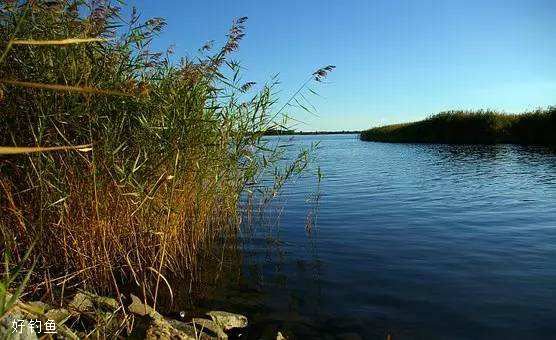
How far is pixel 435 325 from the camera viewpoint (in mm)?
5254

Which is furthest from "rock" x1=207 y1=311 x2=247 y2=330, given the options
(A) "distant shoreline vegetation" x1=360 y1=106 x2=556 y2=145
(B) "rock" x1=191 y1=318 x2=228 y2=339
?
(A) "distant shoreline vegetation" x1=360 y1=106 x2=556 y2=145

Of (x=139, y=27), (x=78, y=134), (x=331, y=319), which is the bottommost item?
(x=331, y=319)

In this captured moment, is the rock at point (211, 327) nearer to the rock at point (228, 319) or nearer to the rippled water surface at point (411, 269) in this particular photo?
the rock at point (228, 319)

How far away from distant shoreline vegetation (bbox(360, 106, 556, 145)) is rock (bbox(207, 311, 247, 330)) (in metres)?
37.3

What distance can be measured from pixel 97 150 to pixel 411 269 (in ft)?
17.9

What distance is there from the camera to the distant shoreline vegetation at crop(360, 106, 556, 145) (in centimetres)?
3638

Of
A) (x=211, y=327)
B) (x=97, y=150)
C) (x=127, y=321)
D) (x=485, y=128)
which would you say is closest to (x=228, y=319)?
(x=211, y=327)

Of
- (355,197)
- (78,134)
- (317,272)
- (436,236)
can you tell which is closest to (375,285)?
(317,272)

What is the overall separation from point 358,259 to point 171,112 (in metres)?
4.54

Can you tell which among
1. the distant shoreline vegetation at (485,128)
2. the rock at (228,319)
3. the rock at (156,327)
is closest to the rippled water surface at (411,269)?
the rock at (228,319)

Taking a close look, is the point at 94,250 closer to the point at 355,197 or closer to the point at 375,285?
the point at 375,285

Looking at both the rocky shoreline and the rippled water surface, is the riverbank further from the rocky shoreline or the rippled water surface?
the rippled water surface

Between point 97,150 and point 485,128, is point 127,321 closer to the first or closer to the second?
point 97,150

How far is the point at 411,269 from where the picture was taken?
7246mm
